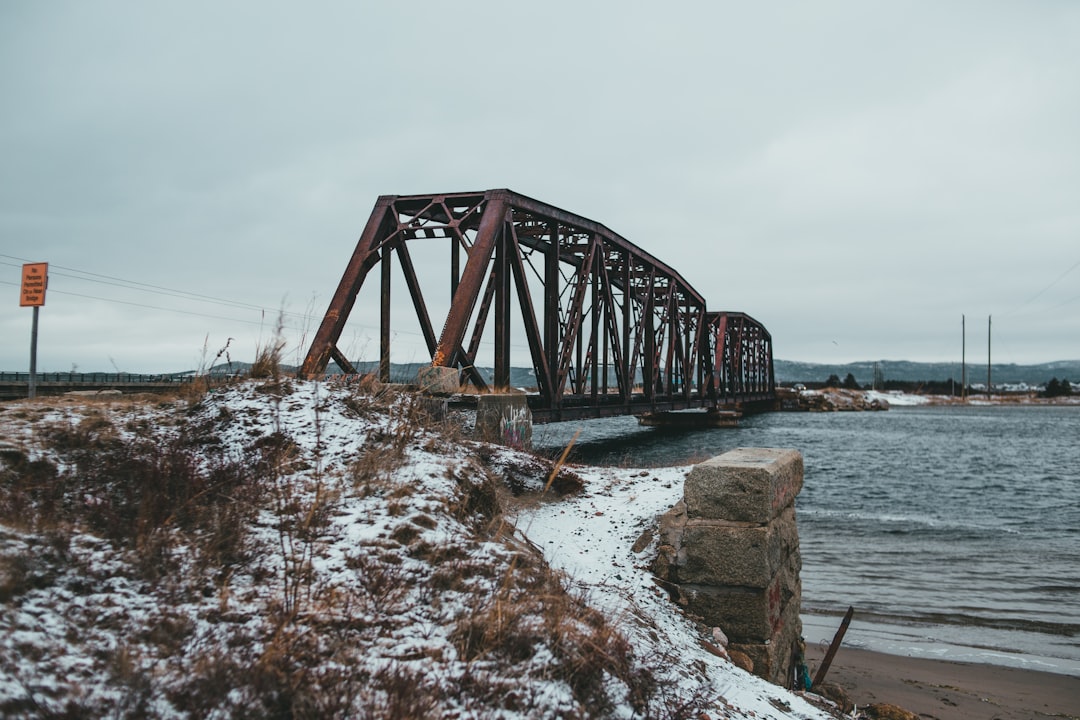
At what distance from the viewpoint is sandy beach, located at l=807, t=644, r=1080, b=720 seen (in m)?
6.49

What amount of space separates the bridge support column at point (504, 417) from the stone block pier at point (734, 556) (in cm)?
462

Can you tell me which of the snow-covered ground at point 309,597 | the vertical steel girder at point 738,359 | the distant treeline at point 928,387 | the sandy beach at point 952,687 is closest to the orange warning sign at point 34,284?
the snow-covered ground at point 309,597

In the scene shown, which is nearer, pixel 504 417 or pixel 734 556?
pixel 734 556

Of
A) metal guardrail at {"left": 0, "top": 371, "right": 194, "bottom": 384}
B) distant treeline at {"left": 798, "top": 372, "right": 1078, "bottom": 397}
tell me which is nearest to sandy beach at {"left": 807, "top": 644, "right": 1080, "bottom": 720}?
metal guardrail at {"left": 0, "top": 371, "right": 194, "bottom": 384}

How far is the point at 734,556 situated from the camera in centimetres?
504

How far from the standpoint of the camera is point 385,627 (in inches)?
118

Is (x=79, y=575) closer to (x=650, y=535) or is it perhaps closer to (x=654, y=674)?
(x=654, y=674)

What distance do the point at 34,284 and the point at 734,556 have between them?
36.4ft

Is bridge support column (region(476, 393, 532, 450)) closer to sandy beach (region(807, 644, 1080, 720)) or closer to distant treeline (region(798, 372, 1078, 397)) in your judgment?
sandy beach (region(807, 644, 1080, 720))

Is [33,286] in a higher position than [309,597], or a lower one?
higher

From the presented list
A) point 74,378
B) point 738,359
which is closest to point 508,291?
point 74,378

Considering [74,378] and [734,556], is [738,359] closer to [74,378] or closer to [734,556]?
[74,378]

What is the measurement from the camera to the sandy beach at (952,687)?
21.3 ft

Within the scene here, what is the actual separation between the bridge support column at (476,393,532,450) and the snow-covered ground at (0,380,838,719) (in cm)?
469
